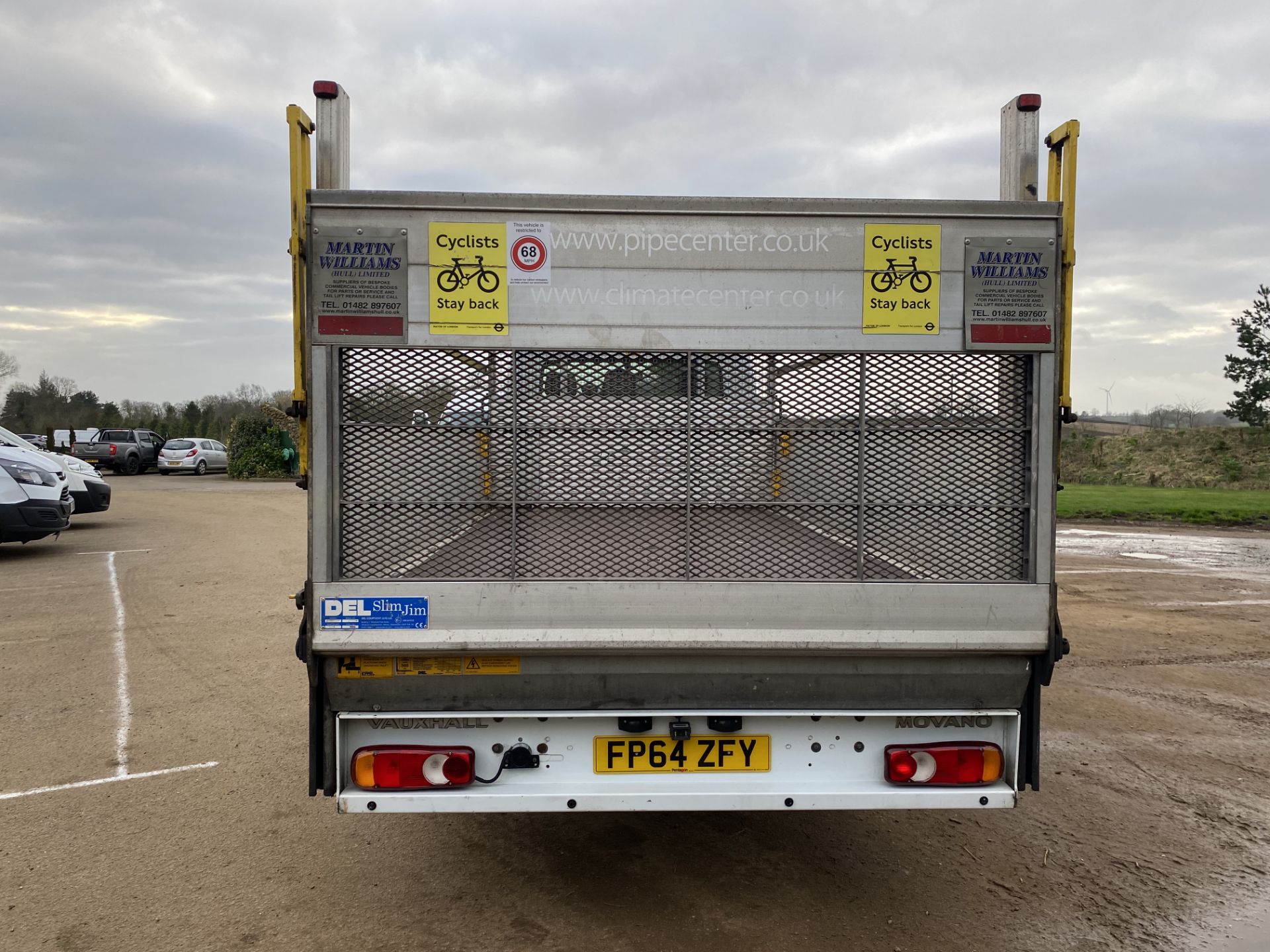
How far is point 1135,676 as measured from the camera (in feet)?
22.3

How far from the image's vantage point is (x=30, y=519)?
11.4 metres

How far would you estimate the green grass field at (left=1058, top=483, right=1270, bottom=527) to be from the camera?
63.4 feet

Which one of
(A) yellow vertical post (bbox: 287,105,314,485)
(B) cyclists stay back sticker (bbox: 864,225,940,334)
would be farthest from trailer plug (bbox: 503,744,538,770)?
(B) cyclists stay back sticker (bbox: 864,225,940,334)

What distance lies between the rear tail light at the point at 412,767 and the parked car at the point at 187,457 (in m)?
34.6

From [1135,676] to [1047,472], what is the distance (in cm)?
500

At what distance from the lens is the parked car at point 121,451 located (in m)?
34.5

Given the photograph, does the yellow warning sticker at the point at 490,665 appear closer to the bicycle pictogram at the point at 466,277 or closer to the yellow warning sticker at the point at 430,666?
the yellow warning sticker at the point at 430,666

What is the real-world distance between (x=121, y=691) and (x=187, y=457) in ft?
104

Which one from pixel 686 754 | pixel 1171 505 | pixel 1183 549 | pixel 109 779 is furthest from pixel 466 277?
pixel 1171 505

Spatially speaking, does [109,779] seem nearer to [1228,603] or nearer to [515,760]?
[515,760]

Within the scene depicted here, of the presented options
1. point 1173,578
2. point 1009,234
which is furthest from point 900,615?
point 1173,578

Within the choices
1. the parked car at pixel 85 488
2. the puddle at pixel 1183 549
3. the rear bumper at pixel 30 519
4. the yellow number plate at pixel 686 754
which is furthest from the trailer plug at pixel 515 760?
the parked car at pixel 85 488

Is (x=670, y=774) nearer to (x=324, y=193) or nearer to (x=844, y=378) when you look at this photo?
(x=844, y=378)

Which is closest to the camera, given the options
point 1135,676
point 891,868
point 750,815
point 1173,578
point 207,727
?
point 891,868
